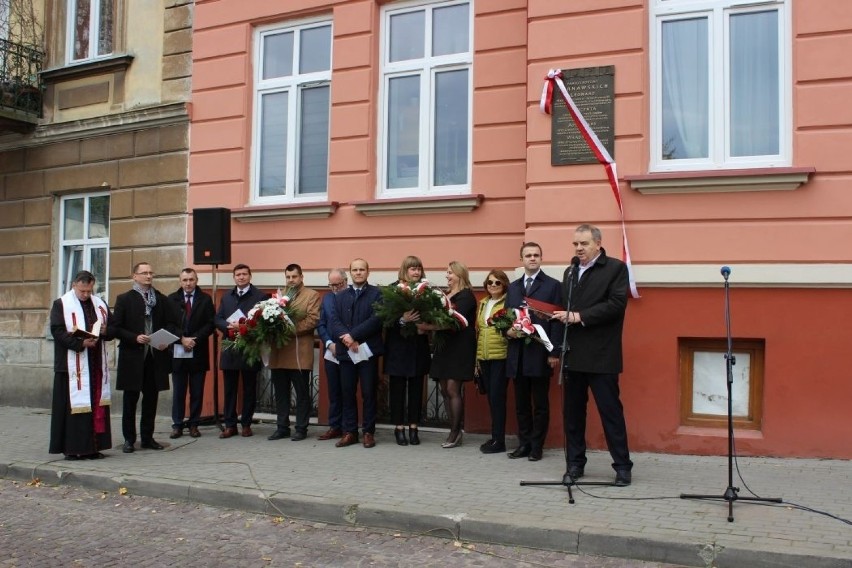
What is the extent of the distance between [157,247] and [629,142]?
6600mm

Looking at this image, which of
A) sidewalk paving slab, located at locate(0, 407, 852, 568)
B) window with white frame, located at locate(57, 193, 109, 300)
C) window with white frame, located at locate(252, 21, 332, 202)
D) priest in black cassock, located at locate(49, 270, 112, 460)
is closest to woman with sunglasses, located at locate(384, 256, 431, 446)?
sidewalk paving slab, located at locate(0, 407, 852, 568)

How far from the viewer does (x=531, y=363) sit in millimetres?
7605

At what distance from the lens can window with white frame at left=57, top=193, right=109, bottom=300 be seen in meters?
12.3

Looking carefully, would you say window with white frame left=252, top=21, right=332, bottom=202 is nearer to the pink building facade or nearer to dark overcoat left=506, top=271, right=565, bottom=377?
the pink building facade

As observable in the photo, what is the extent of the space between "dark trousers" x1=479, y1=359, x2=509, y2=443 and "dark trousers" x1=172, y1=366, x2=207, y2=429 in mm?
3496

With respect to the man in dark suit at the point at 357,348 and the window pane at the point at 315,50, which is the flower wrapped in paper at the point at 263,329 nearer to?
the man in dark suit at the point at 357,348

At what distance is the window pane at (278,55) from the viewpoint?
35.6ft

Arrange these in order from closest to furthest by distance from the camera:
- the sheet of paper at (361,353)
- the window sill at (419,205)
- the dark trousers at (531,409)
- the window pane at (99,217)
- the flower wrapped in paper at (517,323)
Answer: the flower wrapped in paper at (517,323) → the dark trousers at (531,409) → the sheet of paper at (361,353) → the window sill at (419,205) → the window pane at (99,217)

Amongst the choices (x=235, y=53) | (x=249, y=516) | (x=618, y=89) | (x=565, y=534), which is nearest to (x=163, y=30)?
(x=235, y=53)

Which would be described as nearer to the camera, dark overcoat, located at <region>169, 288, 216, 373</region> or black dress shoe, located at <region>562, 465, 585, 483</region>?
black dress shoe, located at <region>562, 465, 585, 483</region>

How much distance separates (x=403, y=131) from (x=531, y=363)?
377 centimetres

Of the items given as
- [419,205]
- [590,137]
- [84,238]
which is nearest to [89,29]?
[84,238]

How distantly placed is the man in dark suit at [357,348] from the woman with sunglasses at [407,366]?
198 mm

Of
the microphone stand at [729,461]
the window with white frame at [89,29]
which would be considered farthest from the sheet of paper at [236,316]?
the window with white frame at [89,29]
